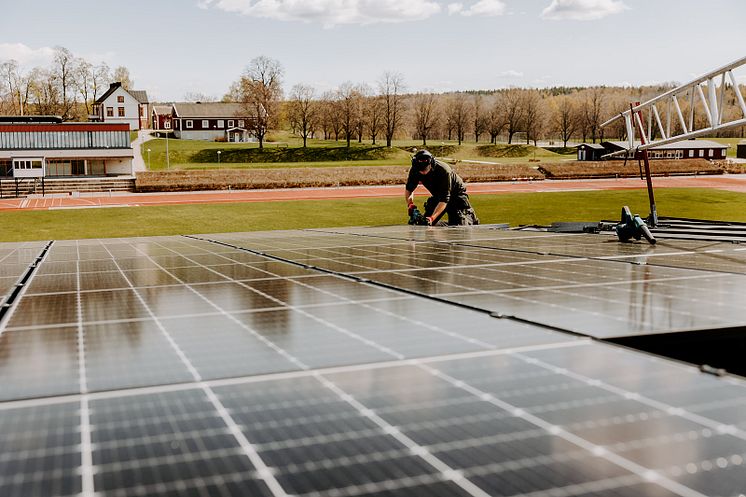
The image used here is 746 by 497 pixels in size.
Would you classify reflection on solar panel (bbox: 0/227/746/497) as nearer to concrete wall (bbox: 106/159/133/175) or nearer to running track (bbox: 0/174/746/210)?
running track (bbox: 0/174/746/210)

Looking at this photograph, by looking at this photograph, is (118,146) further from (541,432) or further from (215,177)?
(541,432)

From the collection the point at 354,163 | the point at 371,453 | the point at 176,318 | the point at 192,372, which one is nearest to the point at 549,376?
the point at 371,453

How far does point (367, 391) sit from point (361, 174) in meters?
89.8

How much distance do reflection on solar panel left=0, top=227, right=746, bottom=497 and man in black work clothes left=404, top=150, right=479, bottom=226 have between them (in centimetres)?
1134

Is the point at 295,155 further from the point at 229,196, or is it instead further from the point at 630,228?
the point at 630,228

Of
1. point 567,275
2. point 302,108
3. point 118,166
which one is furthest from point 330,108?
point 567,275

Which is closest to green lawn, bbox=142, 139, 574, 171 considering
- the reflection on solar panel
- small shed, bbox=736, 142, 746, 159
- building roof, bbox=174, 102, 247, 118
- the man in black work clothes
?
building roof, bbox=174, 102, 247, 118

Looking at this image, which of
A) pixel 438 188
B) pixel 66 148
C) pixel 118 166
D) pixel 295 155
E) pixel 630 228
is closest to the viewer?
pixel 630 228

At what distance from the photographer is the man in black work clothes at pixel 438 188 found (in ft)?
67.6

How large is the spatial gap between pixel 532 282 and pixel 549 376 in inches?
183

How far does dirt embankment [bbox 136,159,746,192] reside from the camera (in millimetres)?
80375

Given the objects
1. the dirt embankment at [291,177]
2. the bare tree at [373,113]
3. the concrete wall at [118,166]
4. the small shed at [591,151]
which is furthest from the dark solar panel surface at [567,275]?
the bare tree at [373,113]

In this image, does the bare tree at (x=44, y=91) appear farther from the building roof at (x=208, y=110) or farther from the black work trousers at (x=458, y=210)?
the black work trousers at (x=458, y=210)

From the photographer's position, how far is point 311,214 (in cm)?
5188
